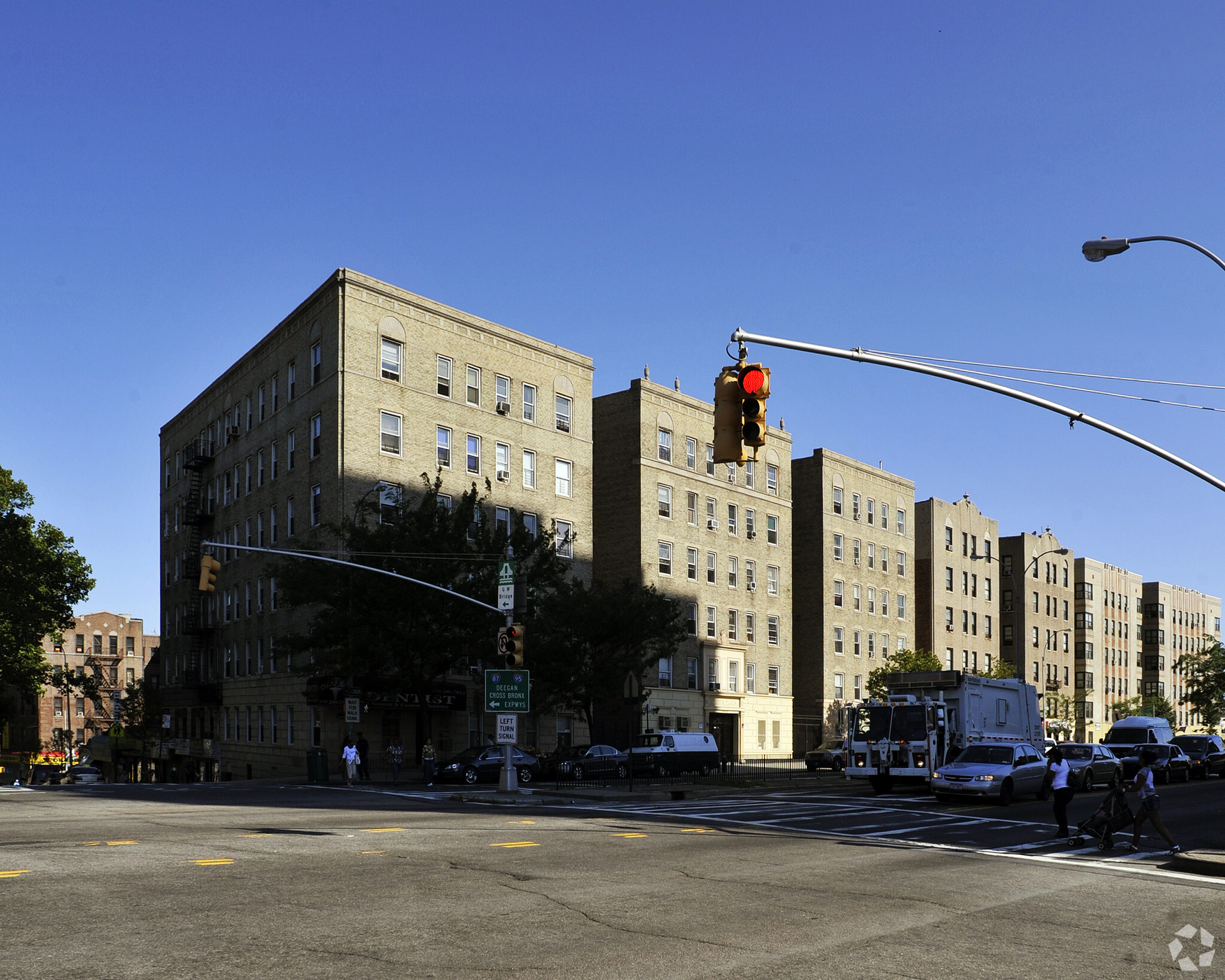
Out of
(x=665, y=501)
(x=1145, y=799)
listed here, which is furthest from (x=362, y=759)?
(x=1145, y=799)

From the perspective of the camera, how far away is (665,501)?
65.2 metres

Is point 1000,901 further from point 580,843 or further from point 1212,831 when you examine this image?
point 1212,831

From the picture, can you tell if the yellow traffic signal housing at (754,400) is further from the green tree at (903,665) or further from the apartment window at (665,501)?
the green tree at (903,665)

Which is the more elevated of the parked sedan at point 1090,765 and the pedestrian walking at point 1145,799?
the pedestrian walking at point 1145,799

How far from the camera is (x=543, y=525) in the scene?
5856 centimetres

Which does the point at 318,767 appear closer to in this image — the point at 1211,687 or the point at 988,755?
the point at 988,755

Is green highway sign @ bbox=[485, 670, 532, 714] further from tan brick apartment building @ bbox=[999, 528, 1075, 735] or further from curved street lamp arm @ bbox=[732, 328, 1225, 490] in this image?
tan brick apartment building @ bbox=[999, 528, 1075, 735]

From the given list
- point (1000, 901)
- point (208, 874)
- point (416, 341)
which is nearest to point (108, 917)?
point (208, 874)

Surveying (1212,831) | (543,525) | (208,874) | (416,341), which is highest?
(416,341)

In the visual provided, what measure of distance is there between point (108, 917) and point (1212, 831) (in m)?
20.9

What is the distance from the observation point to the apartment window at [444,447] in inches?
2144

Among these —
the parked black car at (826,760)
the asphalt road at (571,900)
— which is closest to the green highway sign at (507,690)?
the asphalt road at (571,900)

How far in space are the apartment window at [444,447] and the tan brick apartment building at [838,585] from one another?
29.1m

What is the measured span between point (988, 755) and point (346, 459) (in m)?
28.8
